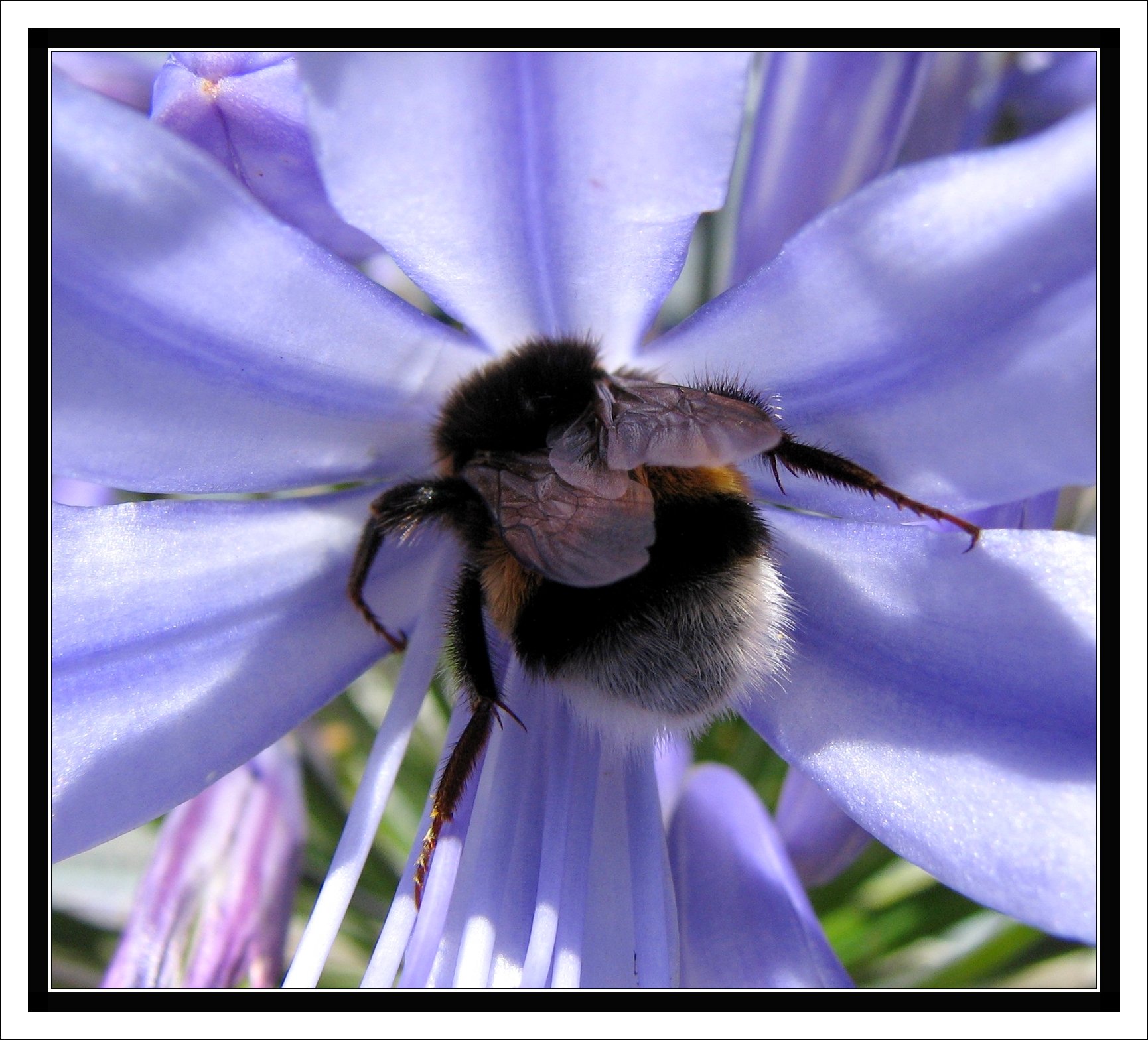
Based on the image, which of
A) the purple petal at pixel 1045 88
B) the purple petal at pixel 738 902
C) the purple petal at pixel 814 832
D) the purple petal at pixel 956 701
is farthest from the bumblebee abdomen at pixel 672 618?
the purple petal at pixel 1045 88

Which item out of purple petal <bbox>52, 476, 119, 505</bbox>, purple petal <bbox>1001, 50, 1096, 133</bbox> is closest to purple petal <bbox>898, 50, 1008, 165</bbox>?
purple petal <bbox>1001, 50, 1096, 133</bbox>

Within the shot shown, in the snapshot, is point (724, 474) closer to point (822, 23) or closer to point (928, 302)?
point (928, 302)

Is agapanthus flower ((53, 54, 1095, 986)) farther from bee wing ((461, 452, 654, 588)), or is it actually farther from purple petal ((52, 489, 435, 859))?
bee wing ((461, 452, 654, 588))

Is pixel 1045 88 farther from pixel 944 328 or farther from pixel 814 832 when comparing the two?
pixel 814 832

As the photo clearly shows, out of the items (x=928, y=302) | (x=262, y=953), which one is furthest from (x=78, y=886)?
(x=928, y=302)

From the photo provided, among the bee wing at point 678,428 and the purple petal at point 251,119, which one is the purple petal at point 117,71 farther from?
the bee wing at point 678,428

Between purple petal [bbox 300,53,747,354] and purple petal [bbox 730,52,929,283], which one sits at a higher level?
purple petal [bbox 730,52,929,283]
